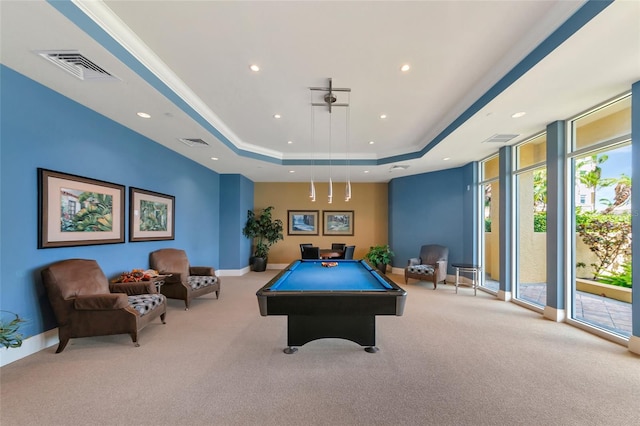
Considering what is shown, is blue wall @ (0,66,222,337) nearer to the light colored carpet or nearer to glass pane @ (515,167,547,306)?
the light colored carpet

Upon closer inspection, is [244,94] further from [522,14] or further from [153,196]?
[522,14]

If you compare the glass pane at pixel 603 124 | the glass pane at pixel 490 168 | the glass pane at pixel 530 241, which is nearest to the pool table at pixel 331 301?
the glass pane at pixel 603 124

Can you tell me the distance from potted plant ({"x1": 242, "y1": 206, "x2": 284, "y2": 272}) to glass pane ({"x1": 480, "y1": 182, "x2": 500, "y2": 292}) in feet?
19.5

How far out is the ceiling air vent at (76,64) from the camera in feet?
8.61

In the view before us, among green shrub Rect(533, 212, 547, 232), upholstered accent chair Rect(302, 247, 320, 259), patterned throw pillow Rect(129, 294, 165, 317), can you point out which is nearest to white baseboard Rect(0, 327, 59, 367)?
patterned throw pillow Rect(129, 294, 165, 317)

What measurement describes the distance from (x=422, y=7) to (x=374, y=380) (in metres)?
3.39

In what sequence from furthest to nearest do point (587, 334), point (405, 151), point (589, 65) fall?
point (405, 151) → point (587, 334) → point (589, 65)

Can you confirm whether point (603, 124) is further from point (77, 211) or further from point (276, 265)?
point (276, 265)

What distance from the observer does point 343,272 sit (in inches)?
155

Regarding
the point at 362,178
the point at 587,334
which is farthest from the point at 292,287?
the point at 362,178

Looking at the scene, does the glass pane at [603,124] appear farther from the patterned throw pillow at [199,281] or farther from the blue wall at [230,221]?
the blue wall at [230,221]

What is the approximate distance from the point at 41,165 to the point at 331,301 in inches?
145

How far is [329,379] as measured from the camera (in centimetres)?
263

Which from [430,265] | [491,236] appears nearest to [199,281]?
[430,265]
